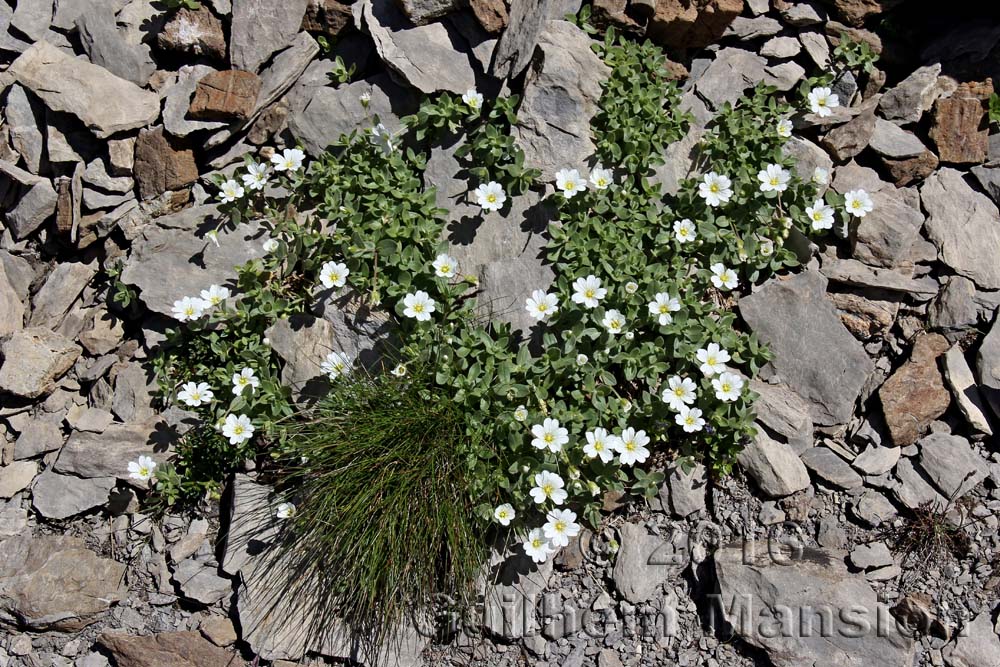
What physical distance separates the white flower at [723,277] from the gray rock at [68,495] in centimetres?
387

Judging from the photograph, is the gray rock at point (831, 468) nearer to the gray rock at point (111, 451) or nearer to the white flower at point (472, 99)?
the white flower at point (472, 99)

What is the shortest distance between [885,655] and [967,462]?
1.18 metres

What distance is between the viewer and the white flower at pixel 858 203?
14.4 ft

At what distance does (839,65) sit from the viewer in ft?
16.3

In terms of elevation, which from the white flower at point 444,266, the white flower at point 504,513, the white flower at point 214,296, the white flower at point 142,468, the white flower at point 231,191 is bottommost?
the white flower at point 142,468

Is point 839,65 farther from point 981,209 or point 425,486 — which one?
point 425,486

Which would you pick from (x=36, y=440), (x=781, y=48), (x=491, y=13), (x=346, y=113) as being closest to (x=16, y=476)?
(x=36, y=440)

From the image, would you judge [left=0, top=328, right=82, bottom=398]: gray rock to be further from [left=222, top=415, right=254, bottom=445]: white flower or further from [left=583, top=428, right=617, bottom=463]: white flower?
[left=583, top=428, right=617, bottom=463]: white flower

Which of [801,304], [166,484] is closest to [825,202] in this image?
[801,304]

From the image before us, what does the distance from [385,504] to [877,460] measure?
9.10ft

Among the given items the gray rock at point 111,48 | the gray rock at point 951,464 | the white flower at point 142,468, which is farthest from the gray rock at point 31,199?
the gray rock at point 951,464

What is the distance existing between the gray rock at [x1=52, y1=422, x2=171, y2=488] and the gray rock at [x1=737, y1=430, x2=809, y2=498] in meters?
3.52

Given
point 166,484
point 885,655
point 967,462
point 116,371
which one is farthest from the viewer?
point 116,371

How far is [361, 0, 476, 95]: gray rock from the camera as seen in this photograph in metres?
4.79
